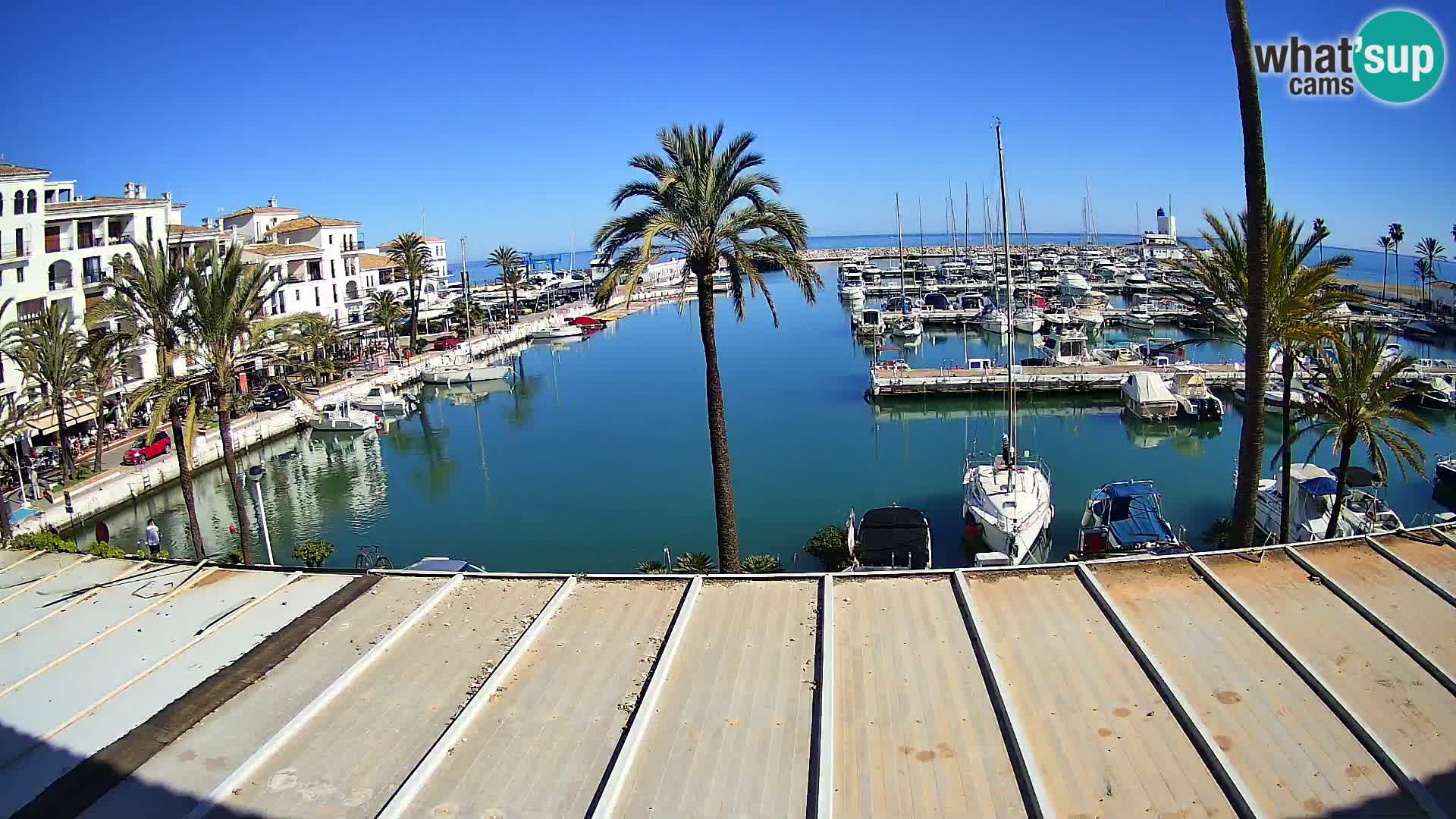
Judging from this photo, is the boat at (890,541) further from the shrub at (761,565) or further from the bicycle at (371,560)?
the bicycle at (371,560)

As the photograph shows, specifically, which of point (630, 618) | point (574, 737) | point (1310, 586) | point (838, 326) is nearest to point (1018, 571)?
point (1310, 586)

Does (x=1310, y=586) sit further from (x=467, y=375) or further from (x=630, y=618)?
(x=467, y=375)

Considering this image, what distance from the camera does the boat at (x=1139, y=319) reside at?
72.4m

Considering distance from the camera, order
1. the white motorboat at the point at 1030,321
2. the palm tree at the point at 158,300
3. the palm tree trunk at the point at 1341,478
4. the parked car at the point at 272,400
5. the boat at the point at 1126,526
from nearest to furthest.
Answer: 1. the palm tree trunk at the point at 1341,478
2. the palm tree at the point at 158,300
3. the boat at the point at 1126,526
4. the parked car at the point at 272,400
5. the white motorboat at the point at 1030,321

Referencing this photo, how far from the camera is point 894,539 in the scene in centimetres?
2153

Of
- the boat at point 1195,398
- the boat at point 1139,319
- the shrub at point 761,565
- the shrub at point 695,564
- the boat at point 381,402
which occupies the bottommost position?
the shrub at point 761,565

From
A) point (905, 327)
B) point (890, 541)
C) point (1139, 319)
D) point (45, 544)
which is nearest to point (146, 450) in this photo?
point (45, 544)

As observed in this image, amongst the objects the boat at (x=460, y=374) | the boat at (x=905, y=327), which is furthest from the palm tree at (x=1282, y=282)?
the boat at (x=905, y=327)

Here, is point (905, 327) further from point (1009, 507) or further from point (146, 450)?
point (146, 450)

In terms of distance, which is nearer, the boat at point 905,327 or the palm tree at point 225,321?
the palm tree at point 225,321

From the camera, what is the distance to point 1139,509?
906 inches

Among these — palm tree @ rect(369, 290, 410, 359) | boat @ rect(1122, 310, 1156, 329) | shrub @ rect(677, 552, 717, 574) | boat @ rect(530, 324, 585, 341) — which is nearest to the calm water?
shrub @ rect(677, 552, 717, 574)

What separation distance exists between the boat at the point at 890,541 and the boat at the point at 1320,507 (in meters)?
8.63

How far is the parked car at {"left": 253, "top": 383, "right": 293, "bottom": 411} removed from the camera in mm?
46594
